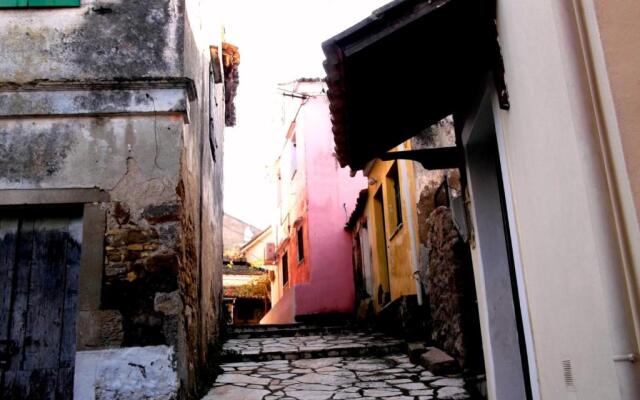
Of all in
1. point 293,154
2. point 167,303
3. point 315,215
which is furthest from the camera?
point 293,154

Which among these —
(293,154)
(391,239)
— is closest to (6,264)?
(391,239)

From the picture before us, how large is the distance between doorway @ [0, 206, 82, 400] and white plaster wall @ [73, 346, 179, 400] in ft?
0.90

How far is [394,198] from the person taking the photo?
441 inches

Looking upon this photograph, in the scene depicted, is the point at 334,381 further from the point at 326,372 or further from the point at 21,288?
the point at 21,288

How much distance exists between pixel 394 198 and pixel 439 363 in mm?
4628

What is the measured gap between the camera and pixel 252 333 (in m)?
11.3

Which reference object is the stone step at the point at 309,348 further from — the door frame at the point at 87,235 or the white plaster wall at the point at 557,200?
the white plaster wall at the point at 557,200

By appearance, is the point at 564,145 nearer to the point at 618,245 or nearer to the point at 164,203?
the point at 618,245

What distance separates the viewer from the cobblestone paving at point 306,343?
29.5 ft

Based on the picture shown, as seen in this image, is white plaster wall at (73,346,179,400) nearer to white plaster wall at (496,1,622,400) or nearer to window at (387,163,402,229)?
white plaster wall at (496,1,622,400)

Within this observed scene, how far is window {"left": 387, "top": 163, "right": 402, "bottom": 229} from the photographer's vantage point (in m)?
10.9

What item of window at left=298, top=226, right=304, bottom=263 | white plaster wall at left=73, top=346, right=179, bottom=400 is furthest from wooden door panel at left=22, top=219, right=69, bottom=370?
window at left=298, top=226, right=304, bottom=263

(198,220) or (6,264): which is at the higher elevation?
(198,220)

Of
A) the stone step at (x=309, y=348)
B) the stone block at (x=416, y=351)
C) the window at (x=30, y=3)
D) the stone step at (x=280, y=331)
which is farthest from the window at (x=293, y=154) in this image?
the window at (x=30, y=3)
